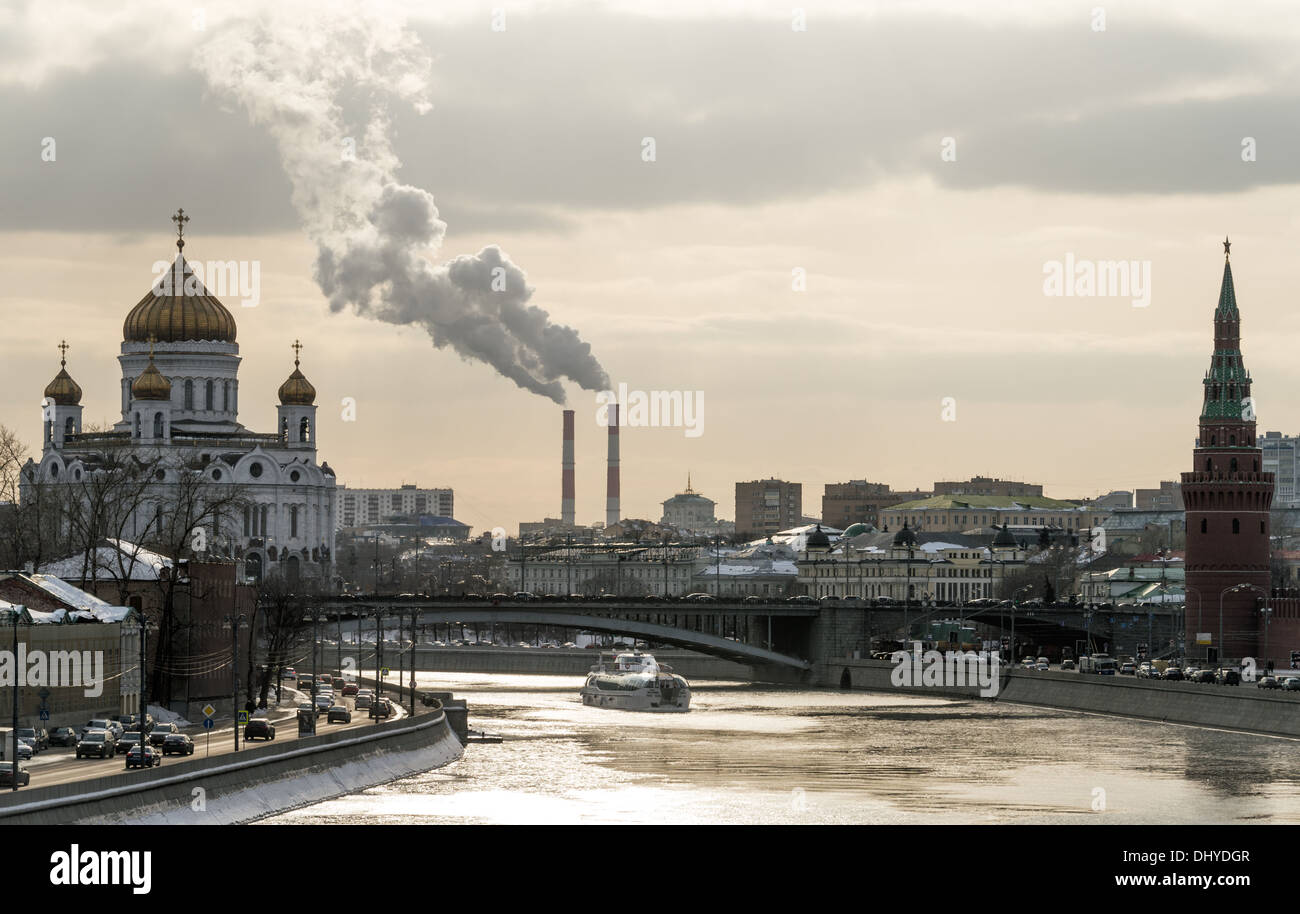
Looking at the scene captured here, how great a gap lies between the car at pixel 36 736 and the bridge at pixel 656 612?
4286 cm

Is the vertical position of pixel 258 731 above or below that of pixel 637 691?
above

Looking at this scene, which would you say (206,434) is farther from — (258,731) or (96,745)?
(96,745)

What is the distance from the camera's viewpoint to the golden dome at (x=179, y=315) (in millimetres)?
153250

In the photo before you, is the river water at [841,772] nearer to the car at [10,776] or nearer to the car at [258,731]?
the car at [258,731]

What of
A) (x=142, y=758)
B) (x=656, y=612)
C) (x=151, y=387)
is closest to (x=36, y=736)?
(x=142, y=758)

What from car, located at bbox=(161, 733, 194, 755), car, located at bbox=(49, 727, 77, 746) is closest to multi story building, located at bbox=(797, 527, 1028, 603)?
car, located at bbox=(49, 727, 77, 746)

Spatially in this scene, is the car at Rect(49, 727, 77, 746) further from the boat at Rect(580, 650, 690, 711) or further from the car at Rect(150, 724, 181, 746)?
the boat at Rect(580, 650, 690, 711)

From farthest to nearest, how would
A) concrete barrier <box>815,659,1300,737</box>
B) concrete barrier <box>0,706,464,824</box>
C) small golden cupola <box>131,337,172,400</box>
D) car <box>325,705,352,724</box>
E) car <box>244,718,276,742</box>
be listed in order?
1. small golden cupola <box>131,337,172,400</box>
2. concrete barrier <box>815,659,1300,737</box>
3. car <box>325,705,352,724</box>
4. car <box>244,718,276,742</box>
5. concrete barrier <box>0,706,464,824</box>

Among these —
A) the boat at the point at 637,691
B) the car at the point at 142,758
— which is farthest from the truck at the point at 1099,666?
the car at the point at 142,758

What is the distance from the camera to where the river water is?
57.1 meters

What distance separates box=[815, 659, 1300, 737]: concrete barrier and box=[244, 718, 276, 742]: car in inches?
1208

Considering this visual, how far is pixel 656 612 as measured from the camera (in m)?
114

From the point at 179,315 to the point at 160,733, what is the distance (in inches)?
3739
